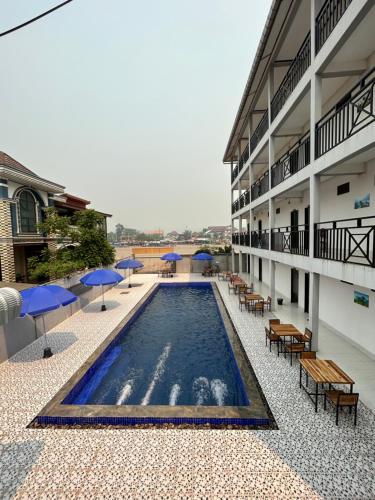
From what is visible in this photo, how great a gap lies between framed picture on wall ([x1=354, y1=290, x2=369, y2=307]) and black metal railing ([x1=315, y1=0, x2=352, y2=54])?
7847mm

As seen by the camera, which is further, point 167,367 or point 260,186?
point 260,186

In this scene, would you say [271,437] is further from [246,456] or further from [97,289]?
[97,289]

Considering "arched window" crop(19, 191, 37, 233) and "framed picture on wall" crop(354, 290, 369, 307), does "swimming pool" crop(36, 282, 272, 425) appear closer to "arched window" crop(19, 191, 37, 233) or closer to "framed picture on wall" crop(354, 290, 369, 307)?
"framed picture on wall" crop(354, 290, 369, 307)

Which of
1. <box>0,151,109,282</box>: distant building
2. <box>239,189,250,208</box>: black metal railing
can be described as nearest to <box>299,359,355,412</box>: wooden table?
<box>239,189,250,208</box>: black metal railing

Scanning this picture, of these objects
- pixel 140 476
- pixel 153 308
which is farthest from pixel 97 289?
pixel 140 476

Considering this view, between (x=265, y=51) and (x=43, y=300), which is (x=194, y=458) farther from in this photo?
(x=265, y=51)

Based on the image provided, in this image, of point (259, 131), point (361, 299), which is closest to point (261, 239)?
point (259, 131)

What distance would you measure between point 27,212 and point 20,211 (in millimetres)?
752

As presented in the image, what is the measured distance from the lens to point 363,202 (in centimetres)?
804

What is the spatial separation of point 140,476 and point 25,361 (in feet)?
20.5

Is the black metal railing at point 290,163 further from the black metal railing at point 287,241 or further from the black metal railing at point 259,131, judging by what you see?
the black metal railing at point 259,131

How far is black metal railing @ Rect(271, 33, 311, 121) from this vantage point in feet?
28.6

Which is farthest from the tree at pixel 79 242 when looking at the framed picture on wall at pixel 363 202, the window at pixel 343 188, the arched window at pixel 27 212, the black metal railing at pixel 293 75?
the framed picture on wall at pixel 363 202

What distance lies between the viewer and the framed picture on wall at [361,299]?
8.18 metres
